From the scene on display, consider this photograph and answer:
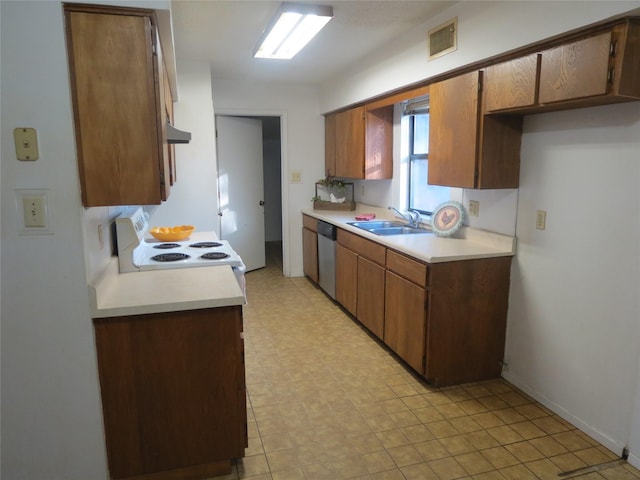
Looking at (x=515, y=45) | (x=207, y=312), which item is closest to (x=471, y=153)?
(x=515, y=45)

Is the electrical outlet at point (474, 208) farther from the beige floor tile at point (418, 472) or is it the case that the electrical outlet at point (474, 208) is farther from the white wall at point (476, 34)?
the beige floor tile at point (418, 472)

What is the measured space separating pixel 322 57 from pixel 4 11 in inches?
110

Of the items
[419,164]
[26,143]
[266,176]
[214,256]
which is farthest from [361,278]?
[266,176]

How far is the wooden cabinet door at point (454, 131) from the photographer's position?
2691 mm

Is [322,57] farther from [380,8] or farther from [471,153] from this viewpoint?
[471,153]

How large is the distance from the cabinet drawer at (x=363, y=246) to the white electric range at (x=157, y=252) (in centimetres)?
108

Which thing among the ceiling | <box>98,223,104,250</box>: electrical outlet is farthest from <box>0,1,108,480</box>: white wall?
the ceiling

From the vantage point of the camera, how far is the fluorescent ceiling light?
2691 millimetres

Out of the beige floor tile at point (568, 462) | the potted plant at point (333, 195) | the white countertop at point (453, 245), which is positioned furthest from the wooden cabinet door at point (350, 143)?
the beige floor tile at point (568, 462)

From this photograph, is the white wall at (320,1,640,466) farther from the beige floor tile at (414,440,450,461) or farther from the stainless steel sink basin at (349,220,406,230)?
the stainless steel sink basin at (349,220,406,230)

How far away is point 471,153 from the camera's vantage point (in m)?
2.71

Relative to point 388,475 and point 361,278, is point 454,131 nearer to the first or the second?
point 361,278

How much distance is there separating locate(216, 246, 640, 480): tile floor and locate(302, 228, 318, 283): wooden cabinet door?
5.33 ft

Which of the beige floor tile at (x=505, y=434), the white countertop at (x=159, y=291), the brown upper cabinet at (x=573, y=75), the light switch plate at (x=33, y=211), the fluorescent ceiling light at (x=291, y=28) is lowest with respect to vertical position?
the beige floor tile at (x=505, y=434)
